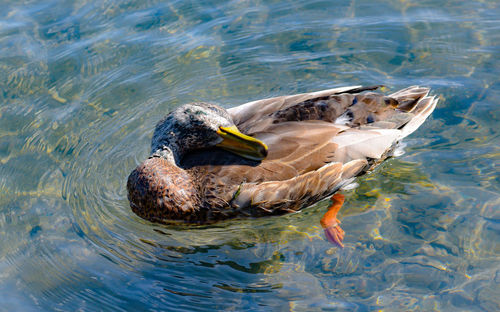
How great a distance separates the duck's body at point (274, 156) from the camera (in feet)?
15.9

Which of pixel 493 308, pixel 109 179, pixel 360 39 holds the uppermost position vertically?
pixel 360 39

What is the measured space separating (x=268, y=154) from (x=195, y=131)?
0.85 meters

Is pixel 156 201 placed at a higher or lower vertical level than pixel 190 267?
higher

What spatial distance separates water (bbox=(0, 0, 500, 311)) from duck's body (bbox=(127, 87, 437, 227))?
0.29m

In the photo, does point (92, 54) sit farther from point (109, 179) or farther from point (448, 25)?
point (448, 25)

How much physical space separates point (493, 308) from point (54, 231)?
3.84 meters

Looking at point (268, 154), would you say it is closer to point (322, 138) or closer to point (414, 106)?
point (322, 138)

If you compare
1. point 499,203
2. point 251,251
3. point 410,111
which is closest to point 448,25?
point 410,111

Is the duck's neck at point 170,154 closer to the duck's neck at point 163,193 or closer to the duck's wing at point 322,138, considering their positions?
the duck's neck at point 163,193

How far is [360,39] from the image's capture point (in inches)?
283

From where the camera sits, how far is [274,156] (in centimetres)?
492

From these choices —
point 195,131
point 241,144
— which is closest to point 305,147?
point 241,144

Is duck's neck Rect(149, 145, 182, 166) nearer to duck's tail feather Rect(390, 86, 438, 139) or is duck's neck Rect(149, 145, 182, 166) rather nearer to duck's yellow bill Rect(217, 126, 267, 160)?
duck's yellow bill Rect(217, 126, 267, 160)

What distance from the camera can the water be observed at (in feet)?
14.3
